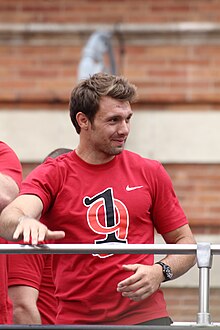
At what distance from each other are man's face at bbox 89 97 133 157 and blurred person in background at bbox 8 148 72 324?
574 millimetres

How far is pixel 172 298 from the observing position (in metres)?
6.06

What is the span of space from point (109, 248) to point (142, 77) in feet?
14.1

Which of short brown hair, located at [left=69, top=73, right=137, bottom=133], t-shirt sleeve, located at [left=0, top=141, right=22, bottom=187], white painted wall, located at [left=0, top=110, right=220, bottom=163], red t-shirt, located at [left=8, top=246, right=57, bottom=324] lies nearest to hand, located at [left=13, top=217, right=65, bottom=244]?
t-shirt sleeve, located at [left=0, top=141, right=22, bottom=187]

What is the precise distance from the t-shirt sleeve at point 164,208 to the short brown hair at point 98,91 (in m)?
0.38

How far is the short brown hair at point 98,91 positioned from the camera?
16.1 feet

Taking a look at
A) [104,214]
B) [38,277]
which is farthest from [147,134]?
[104,214]

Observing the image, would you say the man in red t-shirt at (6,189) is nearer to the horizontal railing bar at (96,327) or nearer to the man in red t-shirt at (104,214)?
the man in red t-shirt at (104,214)

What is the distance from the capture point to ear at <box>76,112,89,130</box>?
16.4 ft

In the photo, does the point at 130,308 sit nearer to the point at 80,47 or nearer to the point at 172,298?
the point at 172,298

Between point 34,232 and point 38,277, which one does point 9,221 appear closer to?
point 34,232

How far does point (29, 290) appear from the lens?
17.5 feet

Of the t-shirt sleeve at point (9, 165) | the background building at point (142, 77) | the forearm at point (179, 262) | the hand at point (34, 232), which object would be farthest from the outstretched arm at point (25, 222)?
the background building at point (142, 77)

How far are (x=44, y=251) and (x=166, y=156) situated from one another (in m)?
4.17

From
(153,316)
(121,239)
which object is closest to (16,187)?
(121,239)
